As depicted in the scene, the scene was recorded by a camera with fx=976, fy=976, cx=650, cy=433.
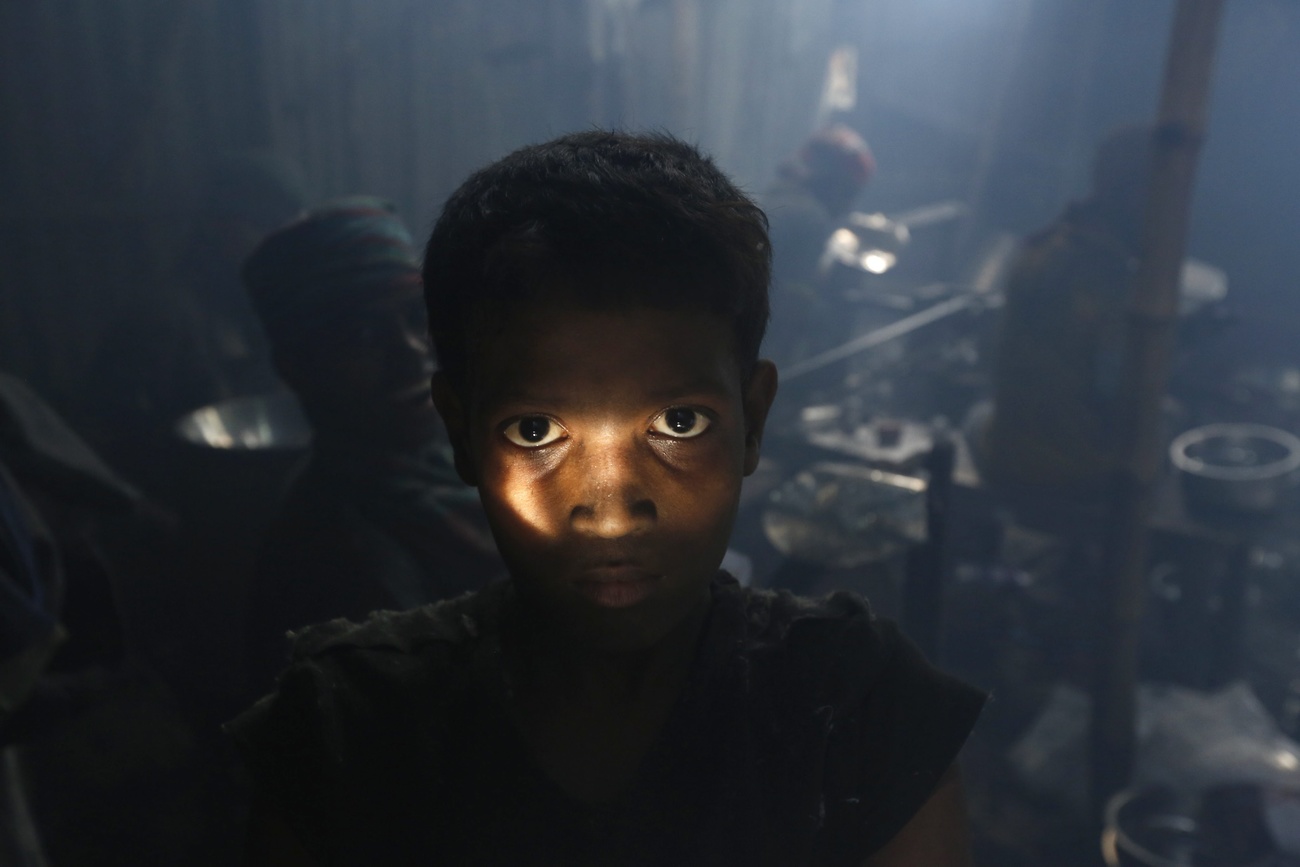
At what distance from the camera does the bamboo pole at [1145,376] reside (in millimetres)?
3531

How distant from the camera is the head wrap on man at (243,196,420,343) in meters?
2.36

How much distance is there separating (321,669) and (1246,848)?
3851 millimetres

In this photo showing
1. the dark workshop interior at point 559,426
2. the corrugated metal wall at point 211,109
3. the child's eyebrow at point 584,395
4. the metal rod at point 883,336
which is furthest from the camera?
the metal rod at point 883,336

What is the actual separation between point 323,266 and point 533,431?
5.65ft

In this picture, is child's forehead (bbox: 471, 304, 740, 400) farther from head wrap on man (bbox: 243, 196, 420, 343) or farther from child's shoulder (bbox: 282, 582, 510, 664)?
head wrap on man (bbox: 243, 196, 420, 343)

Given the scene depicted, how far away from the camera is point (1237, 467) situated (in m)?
5.19

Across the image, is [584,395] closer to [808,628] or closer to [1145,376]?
[808,628]

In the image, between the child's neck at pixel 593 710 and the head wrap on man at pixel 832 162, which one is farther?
the head wrap on man at pixel 832 162

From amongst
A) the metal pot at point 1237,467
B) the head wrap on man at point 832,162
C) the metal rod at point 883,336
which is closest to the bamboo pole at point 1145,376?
the metal pot at point 1237,467

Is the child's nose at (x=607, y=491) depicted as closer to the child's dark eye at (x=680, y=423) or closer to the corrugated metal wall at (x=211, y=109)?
the child's dark eye at (x=680, y=423)

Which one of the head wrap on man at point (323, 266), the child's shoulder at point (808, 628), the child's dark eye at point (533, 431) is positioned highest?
the head wrap on man at point (323, 266)

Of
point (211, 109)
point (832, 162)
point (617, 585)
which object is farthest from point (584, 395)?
point (832, 162)

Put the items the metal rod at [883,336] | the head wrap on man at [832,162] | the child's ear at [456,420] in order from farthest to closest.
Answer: the head wrap on man at [832,162], the metal rod at [883,336], the child's ear at [456,420]

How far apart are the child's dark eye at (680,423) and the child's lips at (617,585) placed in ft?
0.41
